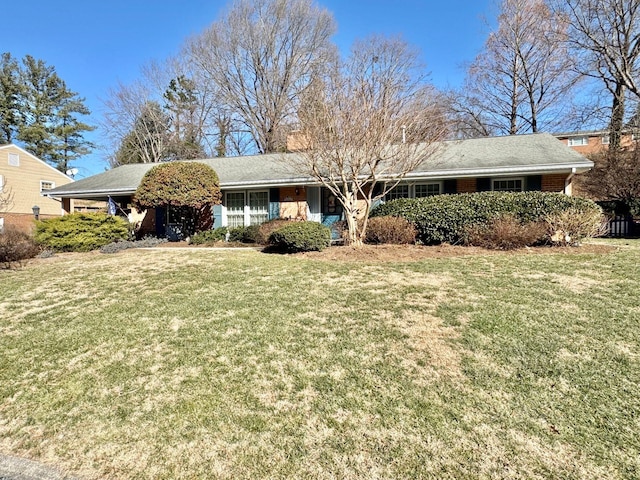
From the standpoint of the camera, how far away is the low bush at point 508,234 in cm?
824

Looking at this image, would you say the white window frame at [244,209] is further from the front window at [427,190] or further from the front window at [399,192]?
the front window at [427,190]

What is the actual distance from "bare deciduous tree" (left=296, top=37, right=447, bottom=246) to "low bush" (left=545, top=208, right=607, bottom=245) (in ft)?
12.2

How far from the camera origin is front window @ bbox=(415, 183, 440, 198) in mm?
12492

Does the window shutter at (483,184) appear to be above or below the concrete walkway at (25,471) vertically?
above

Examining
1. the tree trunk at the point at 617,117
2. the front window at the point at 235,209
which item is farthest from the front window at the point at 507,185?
the tree trunk at the point at 617,117

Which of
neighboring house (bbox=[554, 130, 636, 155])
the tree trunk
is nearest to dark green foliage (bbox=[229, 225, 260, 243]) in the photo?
the tree trunk

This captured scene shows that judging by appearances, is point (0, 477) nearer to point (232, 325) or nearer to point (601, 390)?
point (232, 325)

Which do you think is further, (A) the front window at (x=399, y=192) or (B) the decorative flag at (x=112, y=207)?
(B) the decorative flag at (x=112, y=207)

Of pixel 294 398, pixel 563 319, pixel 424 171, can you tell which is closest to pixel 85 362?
pixel 294 398

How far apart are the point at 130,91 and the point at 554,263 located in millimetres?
32511

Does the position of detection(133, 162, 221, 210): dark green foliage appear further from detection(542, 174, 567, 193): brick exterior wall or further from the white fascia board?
detection(542, 174, 567, 193): brick exterior wall

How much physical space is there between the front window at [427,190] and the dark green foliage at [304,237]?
16.7 feet

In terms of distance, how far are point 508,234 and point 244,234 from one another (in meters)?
8.66

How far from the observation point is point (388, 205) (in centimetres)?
1102
